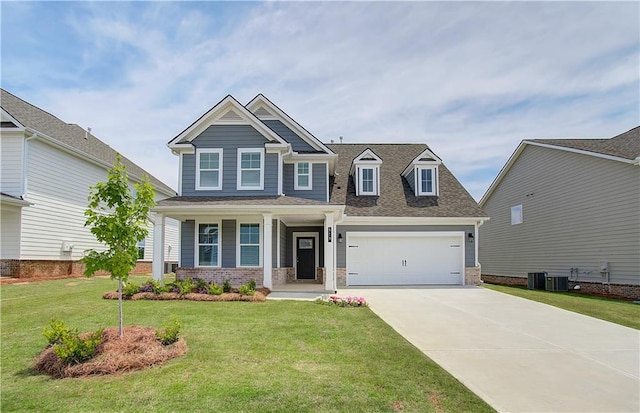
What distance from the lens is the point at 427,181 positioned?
2027cm

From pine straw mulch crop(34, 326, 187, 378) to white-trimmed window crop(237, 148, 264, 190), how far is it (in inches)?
385

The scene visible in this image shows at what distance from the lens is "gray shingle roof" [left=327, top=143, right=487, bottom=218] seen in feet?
62.3

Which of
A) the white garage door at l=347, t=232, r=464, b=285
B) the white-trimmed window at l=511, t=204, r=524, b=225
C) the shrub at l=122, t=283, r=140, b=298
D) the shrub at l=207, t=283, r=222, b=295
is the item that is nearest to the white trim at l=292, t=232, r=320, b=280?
the white garage door at l=347, t=232, r=464, b=285

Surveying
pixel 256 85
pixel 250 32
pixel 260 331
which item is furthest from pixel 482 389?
pixel 256 85

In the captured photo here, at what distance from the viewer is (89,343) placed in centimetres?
623

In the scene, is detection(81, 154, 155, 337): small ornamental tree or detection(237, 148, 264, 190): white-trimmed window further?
detection(237, 148, 264, 190): white-trimmed window

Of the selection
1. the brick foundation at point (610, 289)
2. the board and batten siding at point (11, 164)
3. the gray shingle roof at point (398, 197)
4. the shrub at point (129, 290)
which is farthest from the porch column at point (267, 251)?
the brick foundation at point (610, 289)

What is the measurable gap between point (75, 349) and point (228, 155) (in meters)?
11.2

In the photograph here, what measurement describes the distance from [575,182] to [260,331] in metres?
16.4

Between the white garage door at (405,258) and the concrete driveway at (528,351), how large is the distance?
224 inches

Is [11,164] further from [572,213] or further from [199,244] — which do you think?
[572,213]

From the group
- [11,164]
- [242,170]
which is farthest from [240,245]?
[11,164]

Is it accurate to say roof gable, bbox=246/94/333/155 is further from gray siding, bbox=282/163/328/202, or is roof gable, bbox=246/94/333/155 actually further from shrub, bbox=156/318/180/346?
shrub, bbox=156/318/180/346

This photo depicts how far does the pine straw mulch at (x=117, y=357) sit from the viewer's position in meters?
5.82
